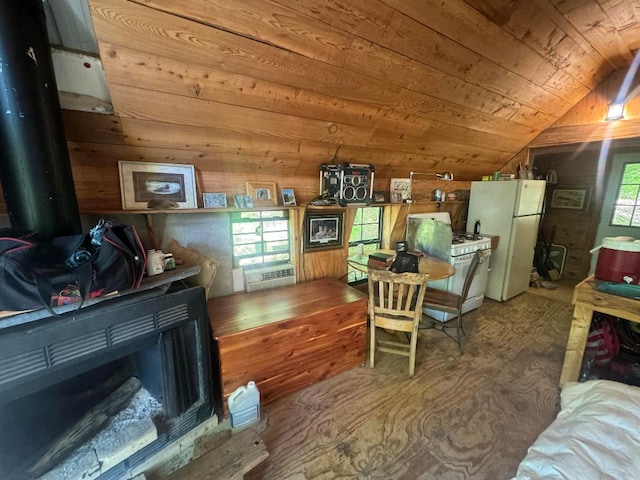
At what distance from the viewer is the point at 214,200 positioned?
1.94 m

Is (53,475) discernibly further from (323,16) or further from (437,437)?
(323,16)

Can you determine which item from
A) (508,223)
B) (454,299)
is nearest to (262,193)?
(454,299)

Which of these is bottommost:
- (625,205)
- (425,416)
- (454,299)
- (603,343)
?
(425,416)

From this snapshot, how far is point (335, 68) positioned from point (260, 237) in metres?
1.43

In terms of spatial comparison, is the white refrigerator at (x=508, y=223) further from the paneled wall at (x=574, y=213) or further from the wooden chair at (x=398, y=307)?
the wooden chair at (x=398, y=307)

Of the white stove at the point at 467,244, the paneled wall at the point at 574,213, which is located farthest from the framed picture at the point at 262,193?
the paneled wall at the point at 574,213

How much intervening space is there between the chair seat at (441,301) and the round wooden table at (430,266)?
11.4 inches

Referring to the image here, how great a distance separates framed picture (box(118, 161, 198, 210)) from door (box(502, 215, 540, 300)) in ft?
11.8

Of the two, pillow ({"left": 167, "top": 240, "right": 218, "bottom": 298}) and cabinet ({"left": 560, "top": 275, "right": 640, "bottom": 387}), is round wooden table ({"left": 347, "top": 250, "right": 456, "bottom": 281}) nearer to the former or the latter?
cabinet ({"left": 560, "top": 275, "right": 640, "bottom": 387})

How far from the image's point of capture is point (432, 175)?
3.25 m

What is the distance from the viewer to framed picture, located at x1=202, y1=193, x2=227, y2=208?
6.31ft

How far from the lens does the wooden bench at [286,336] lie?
162 cm

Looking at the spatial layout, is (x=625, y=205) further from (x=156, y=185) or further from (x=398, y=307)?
(x=156, y=185)

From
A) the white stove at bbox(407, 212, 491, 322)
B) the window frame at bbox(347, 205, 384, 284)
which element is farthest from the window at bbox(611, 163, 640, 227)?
the window frame at bbox(347, 205, 384, 284)
